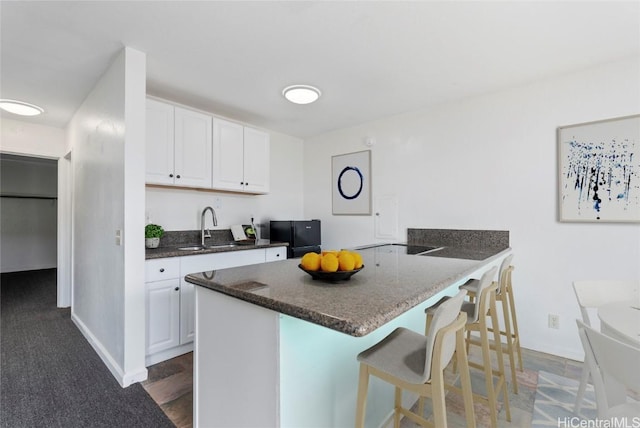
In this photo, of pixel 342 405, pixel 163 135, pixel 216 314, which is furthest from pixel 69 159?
pixel 342 405

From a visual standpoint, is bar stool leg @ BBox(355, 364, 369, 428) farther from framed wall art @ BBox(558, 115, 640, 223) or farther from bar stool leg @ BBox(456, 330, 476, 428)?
framed wall art @ BBox(558, 115, 640, 223)

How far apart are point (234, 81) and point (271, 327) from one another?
221 centimetres

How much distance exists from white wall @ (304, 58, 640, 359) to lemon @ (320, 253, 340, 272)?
7.03 feet

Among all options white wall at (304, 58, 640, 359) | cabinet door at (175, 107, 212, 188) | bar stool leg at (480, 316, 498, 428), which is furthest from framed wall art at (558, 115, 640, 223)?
cabinet door at (175, 107, 212, 188)

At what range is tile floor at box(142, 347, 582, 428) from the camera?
1637 millimetres

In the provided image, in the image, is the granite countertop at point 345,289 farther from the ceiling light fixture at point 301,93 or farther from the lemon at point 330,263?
the ceiling light fixture at point 301,93

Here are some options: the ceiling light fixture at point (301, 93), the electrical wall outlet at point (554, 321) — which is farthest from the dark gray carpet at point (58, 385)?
the electrical wall outlet at point (554, 321)

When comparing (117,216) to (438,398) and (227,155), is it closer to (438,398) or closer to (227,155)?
(227,155)

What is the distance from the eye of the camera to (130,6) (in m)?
1.58

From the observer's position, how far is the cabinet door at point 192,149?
2.67 metres

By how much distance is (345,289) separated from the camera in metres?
1.08

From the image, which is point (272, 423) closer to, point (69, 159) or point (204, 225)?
point (204, 225)

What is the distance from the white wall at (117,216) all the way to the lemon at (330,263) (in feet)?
4.93

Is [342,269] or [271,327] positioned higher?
[342,269]
